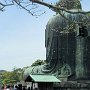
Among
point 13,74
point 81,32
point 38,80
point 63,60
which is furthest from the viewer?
point 13,74

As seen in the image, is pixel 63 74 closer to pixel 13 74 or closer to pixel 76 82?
pixel 76 82

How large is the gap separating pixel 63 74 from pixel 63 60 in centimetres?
120

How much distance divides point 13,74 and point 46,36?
5559cm

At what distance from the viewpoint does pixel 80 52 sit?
32750 mm

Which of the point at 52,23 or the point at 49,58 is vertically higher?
the point at 52,23

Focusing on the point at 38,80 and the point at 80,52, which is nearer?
the point at 38,80

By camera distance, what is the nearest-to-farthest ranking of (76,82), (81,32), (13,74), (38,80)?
(81,32)
(38,80)
(76,82)
(13,74)

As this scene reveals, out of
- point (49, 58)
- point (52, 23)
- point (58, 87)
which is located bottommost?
point (58, 87)

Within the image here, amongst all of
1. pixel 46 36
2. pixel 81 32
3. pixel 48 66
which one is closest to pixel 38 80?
pixel 48 66

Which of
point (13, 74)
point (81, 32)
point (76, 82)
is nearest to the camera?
point (81, 32)

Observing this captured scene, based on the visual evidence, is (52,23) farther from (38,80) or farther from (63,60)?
(38,80)

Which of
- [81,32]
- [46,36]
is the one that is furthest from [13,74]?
[81,32]

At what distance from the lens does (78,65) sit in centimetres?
3281

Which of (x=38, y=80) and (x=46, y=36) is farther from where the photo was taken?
(x=46, y=36)
